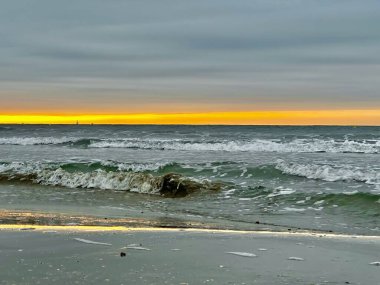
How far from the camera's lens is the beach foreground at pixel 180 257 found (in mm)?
5199

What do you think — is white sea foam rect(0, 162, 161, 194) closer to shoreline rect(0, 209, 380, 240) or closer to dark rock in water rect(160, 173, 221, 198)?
dark rock in water rect(160, 173, 221, 198)

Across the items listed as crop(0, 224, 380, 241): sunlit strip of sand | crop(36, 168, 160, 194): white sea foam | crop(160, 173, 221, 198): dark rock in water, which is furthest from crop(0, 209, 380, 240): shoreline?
crop(36, 168, 160, 194): white sea foam

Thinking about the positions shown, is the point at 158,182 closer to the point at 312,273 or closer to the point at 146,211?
the point at 146,211

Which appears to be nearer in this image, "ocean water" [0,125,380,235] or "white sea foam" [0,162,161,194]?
"ocean water" [0,125,380,235]

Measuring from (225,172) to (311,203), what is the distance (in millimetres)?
7118

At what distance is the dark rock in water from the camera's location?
15841 millimetres

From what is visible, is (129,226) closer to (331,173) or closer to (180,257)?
(180,257)

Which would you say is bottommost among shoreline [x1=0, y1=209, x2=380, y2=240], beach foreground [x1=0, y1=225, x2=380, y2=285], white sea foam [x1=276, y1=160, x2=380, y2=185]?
shoreline [x1=0, y1=209, x2=380, y2=240]

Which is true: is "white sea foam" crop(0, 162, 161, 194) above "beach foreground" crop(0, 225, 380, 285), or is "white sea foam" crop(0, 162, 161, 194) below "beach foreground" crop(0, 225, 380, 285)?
below

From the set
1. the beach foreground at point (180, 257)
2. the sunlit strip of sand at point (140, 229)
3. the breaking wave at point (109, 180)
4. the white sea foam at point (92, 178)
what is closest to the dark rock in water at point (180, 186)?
the breaking wave at point (109, 180)

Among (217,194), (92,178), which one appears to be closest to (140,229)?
(217,194)

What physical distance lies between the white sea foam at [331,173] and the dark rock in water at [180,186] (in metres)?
3.32

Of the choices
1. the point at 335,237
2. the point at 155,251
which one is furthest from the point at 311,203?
the point at 155,251

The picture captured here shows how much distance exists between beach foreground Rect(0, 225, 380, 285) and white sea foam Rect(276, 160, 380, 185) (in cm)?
841
